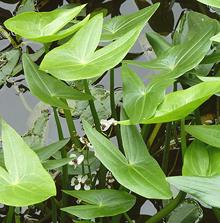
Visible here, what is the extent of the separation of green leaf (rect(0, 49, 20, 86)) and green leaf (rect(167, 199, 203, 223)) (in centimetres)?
62

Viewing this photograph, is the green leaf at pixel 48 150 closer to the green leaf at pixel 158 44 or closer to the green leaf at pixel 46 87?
the green leaf at pixel 46 87

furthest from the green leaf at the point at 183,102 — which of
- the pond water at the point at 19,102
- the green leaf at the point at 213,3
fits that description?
the pond water at the point at 19,102

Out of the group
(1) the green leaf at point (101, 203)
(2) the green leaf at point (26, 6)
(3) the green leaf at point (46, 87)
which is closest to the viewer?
(1) the green leaf at point (101, 203)

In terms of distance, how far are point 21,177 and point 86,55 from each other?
0.27 metres

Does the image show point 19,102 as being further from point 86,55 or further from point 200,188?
point 200,188

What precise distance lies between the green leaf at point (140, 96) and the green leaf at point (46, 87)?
0.27 feet

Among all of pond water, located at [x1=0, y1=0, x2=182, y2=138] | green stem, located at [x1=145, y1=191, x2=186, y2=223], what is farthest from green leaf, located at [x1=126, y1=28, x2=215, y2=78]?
pond water, located at [x1=0, y1=0, x2=182, y2=138]

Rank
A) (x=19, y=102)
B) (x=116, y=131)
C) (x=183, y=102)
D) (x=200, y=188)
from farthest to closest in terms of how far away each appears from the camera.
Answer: (x=19, y=102), (x=116, y=131), (x=183, y=102), (x=200, y=188)

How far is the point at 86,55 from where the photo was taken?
1.07 metres

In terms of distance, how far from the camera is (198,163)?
3.38 ft

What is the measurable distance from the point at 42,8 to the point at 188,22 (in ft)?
1.93

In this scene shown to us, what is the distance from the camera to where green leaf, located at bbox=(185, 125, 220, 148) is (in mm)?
1023

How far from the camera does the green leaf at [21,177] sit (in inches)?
34.7

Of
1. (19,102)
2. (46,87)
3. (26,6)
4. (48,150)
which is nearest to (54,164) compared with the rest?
(48,150)
